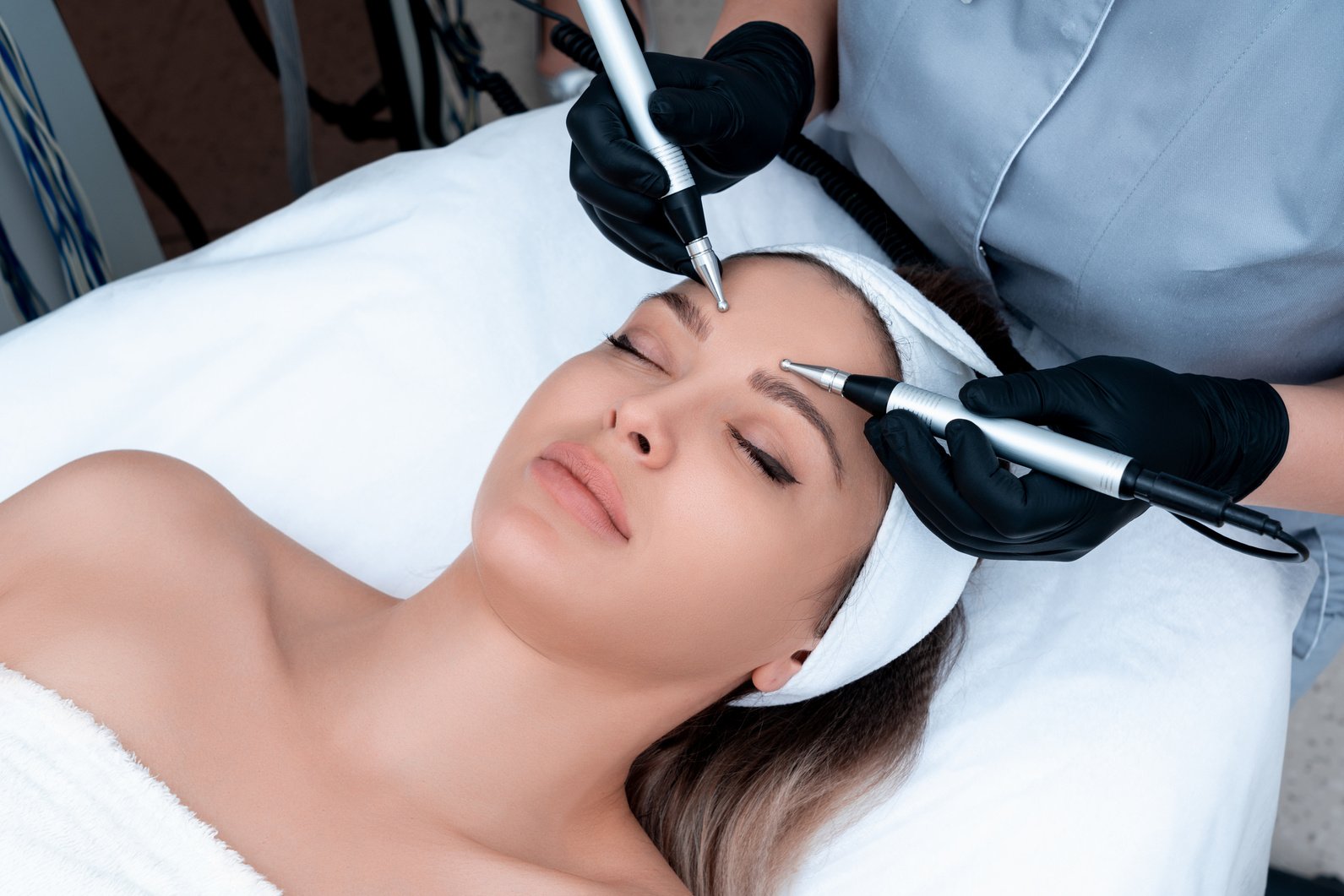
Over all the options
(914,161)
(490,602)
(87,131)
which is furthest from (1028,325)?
(87,131)

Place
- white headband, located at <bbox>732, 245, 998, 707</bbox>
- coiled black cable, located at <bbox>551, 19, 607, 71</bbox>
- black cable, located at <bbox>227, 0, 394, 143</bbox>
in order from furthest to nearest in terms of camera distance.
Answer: black cable, located at <bbox>227, 0, 394, 143</bbox> < coiled black cable, located at <bbox>551, 19, 607, 71</bbox> < white headband, located at <bbox>732, 245, 998, 707</bbox>

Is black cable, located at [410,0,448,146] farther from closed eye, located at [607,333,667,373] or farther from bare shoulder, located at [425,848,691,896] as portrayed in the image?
bare shoulder, located at [425,848,691,896]

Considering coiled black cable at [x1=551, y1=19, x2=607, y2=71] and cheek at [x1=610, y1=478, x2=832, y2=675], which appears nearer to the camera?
cheek at [x1=610, y1=478, x2=832, y2=675]

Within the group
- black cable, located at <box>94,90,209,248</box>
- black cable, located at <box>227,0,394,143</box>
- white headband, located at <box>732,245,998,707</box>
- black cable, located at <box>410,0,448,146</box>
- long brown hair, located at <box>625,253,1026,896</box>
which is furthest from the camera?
black cable, located at <box>227,0,394,143</box>

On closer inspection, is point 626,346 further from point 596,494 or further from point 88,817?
point 88,817

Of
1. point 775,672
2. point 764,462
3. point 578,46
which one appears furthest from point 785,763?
point 578,46

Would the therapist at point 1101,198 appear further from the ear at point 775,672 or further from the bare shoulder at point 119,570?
the bare shoulder at point 119,570

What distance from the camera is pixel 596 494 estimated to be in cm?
96

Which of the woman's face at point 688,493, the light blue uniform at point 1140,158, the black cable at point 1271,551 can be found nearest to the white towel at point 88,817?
the woman's face at point 688,493

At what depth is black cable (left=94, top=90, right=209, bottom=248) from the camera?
2.18 metres

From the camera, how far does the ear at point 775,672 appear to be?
3.56ft

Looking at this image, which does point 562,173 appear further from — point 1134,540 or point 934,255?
point 1134,540

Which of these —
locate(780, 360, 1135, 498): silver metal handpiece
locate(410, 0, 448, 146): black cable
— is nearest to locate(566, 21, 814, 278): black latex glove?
locate(780, 360, 1135, 498): silver metal handpiece

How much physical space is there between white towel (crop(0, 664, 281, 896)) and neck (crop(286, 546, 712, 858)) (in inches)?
6.2
